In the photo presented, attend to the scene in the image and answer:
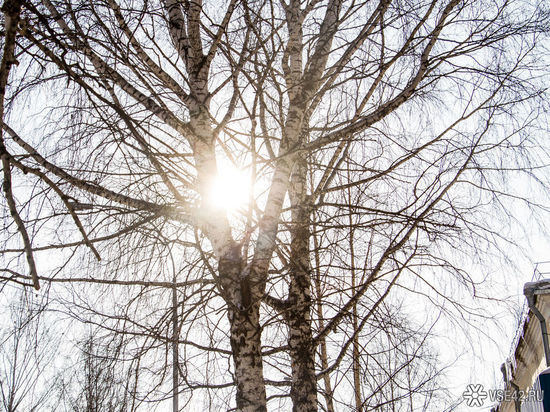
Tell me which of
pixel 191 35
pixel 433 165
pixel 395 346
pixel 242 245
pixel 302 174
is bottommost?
pixel 395 346

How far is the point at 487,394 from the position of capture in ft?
26.6

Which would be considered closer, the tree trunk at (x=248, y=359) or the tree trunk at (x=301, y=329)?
the tree trunk at (x=248, y=359)

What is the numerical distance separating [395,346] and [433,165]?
1221mm

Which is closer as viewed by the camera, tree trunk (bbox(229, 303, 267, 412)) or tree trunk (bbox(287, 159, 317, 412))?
tree trunk (bbox(229, 303, 267, 412))

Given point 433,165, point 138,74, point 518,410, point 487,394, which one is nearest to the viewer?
point 138,74

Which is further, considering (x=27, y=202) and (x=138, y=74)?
(x=138, y=74)

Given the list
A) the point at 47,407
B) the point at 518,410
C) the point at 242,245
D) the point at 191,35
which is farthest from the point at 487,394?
the point at 47,407

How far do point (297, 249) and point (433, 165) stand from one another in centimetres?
109

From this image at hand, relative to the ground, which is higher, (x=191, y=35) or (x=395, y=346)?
(x=191, y=35)

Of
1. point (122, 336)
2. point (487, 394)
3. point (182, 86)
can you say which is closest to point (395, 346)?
point (122, 336)

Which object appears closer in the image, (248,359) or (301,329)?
(248,359)

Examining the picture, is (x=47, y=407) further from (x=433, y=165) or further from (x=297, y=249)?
(x=433, y=165)

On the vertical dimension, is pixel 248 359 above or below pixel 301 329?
below

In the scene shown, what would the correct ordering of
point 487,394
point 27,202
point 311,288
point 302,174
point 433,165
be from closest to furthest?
point 27,202 → point 433,165 → point 311,288 → point 302,174 → point 487,394
